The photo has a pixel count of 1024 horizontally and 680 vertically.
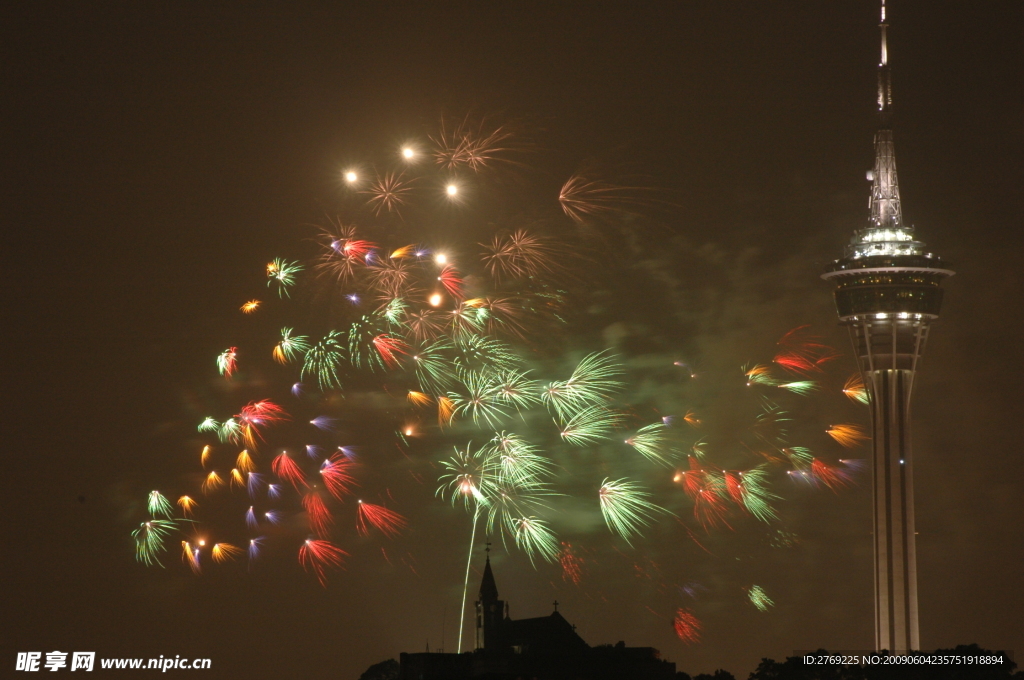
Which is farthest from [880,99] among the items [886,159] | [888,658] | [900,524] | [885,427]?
[888,658]

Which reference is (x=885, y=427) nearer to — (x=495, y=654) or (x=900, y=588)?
(x=900, y=588)

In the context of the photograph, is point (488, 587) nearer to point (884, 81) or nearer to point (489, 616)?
point (489, 616)

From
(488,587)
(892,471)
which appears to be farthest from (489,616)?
(892,471)

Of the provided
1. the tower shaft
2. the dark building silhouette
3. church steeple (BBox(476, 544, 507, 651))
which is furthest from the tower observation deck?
church steeple (BBox(476, 544, 507, 651))

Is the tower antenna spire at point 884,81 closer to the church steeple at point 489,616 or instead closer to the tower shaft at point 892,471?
the tower shaft at point 892,471

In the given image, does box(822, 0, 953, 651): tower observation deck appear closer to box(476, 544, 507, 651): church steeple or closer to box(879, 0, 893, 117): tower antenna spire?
box(879, 0, 893, 117): tower antenna spire

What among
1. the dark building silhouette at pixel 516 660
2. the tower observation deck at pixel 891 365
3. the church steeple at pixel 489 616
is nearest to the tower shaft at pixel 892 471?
the tower observation deck at pixel 891 365
